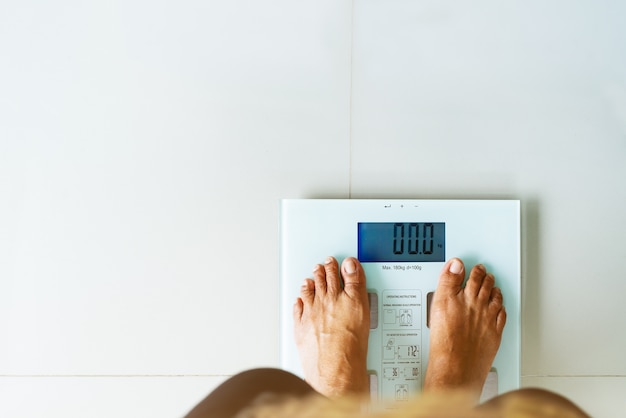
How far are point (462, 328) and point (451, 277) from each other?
0.08 m

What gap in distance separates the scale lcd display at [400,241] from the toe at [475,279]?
6cm

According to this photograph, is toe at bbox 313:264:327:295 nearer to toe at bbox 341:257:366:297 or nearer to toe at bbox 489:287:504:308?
toe at bbox 341:257:366:297

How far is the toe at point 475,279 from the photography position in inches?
28.7

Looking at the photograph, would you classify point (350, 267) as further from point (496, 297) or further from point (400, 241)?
point (496, 297)

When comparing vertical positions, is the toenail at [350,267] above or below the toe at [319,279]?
above

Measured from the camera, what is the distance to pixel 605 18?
77 cm

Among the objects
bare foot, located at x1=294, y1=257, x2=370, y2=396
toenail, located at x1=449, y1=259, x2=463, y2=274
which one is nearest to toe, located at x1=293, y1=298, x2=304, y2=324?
bare foot, located at x1=294, y1=257, x2=370, y2=396

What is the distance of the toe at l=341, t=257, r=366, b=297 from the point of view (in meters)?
0.72

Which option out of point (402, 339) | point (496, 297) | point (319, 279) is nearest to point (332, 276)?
point (319, 279)

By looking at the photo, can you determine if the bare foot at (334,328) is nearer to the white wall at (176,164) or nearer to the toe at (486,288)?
the white wall at (176,164)

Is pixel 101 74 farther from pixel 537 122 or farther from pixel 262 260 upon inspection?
pixel 537 122

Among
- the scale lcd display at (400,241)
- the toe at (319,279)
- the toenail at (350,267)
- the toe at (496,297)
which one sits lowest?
the toe at (496,297)

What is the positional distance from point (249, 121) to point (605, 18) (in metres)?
0.55

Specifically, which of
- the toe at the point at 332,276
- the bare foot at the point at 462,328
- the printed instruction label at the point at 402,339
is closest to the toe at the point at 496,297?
the bare foot at the point at 462,328
